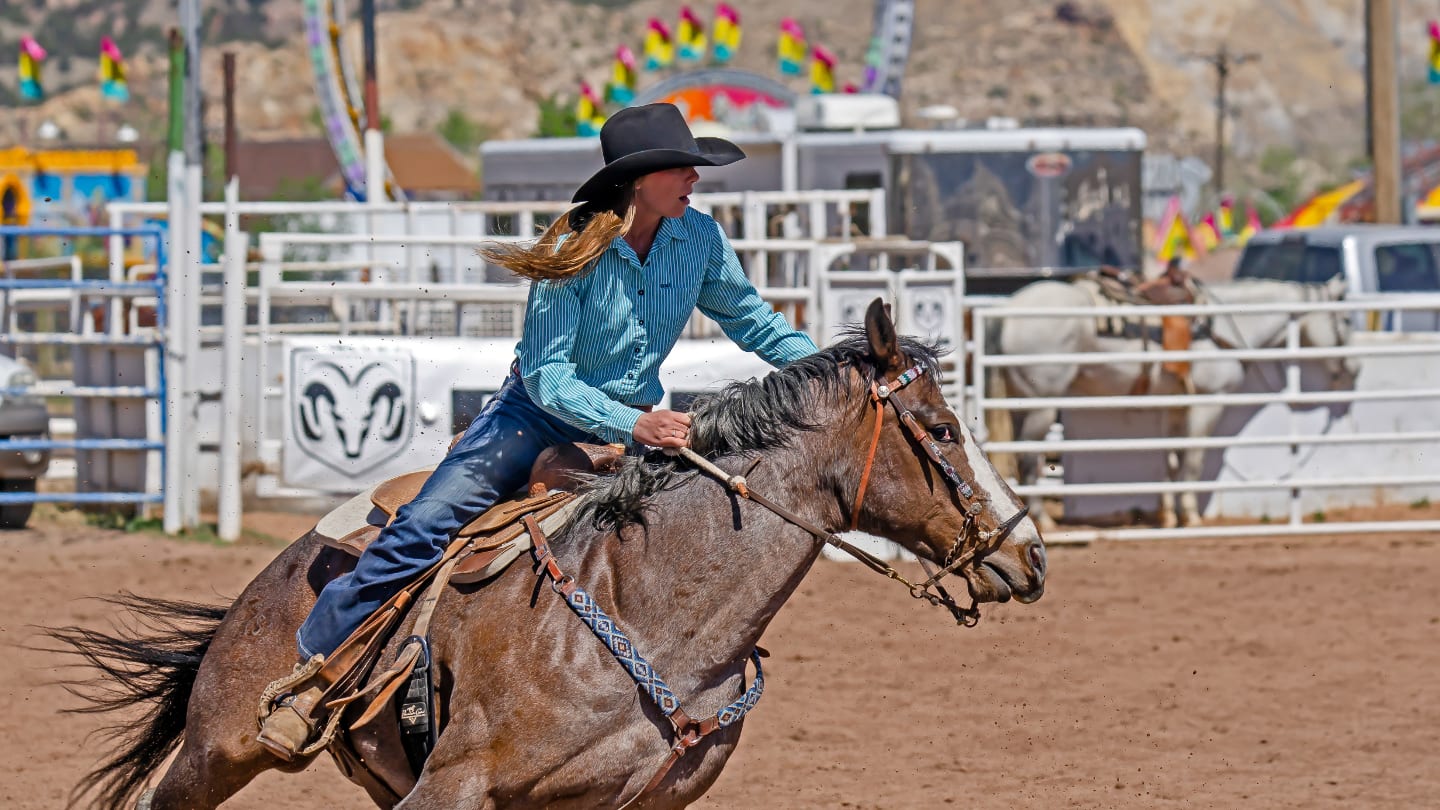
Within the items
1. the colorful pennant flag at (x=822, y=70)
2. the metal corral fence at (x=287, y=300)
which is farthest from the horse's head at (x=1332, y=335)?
the colorful pennant flag at (x=822, y=70)

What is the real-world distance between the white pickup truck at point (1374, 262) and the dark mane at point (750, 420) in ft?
41.7

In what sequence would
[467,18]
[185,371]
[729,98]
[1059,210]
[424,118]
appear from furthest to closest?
[467,18]
[424,118]
[729,98]
[1059,210]
[185,371]

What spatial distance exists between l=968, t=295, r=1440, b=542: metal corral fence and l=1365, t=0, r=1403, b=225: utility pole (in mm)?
5414

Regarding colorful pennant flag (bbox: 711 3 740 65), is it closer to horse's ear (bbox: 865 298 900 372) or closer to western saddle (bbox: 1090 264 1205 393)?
western saddle (bbox: 1090 264 1205 393)

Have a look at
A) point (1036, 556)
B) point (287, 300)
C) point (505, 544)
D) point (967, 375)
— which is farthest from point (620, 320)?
point (287, 300)

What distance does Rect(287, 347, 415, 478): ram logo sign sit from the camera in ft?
34.6

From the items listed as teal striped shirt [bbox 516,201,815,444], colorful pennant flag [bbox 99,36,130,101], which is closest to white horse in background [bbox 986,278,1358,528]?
teal striped shirt [bbox 516,201,815,444]

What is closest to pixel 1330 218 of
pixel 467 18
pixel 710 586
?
pixel 710 586

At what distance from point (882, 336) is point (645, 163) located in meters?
0.64

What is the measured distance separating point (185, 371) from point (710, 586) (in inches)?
312

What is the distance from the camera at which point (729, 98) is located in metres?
19.8

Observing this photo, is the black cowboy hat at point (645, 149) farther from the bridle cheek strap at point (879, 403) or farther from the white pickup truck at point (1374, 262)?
the white pickup truck at point (1374, 262)

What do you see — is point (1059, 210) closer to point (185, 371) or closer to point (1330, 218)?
point (185, 371)

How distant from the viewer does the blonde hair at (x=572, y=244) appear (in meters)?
3.59
